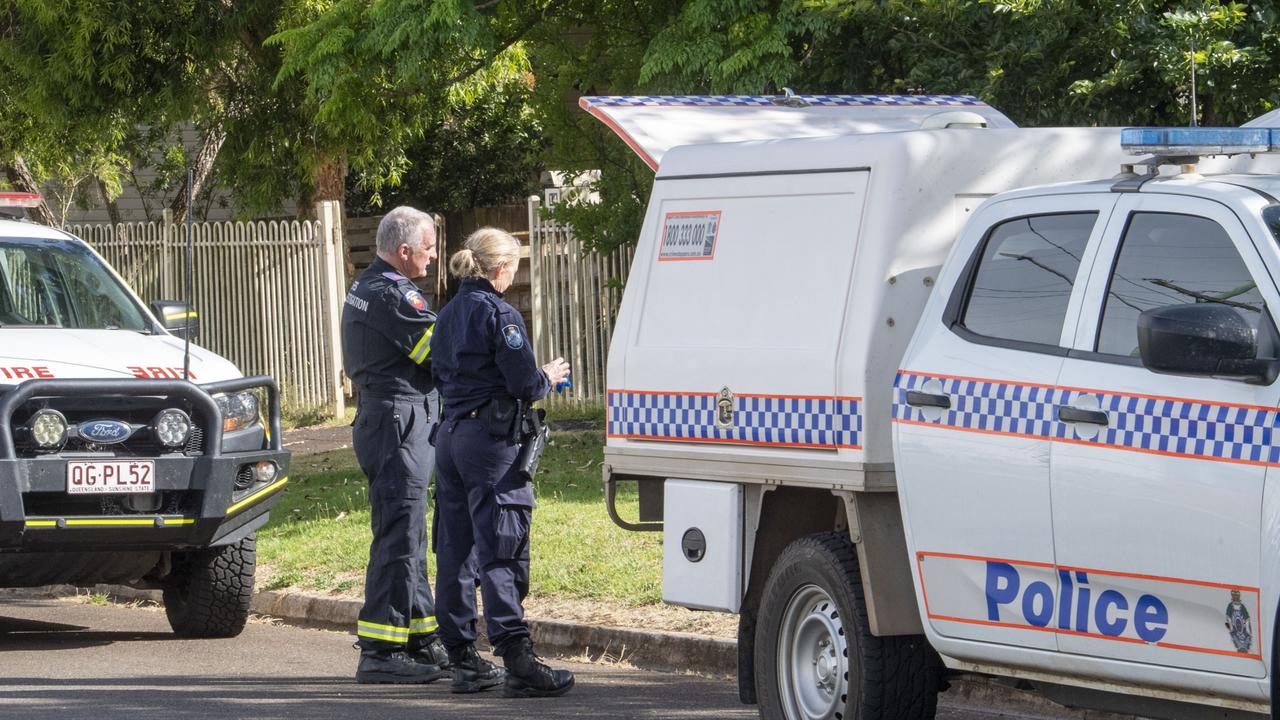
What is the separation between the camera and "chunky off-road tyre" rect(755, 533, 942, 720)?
6074 mm

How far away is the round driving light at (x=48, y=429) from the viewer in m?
8.60

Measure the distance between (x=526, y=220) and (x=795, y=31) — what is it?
11.5 metres

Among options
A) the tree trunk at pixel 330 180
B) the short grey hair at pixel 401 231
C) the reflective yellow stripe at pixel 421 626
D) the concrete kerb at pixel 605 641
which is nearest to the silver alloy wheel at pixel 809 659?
the concrete kerb at pixel 605 641

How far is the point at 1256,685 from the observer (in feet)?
16.3

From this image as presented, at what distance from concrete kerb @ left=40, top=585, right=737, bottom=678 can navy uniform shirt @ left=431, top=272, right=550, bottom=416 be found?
1.55 m

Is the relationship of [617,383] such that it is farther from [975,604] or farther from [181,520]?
[181,520]

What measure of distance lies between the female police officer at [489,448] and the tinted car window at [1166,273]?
9.18 feet

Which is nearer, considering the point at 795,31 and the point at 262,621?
the point at 262,621

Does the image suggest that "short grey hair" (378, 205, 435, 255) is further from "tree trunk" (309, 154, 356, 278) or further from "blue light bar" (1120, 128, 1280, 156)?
"tree trunk" (309, 154, 356, 278)

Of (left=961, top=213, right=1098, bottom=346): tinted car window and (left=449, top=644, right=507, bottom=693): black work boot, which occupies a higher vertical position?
(left=961, top=213, right=1098, bottom=346): tinted car window

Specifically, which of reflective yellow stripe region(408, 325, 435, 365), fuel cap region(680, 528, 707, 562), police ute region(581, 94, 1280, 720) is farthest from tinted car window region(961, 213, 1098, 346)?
reflective yellow stripe region(408, 325, 435, 365)

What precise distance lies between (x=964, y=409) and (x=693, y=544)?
52.6 inches

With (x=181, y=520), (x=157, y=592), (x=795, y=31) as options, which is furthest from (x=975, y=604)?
(x=795, y=31)

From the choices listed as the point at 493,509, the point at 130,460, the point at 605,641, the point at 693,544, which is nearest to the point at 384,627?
the point at 493,509
